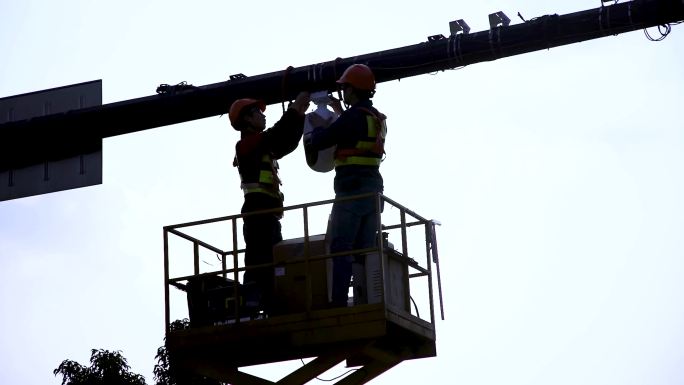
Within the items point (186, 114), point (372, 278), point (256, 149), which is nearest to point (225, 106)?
point (186, 114)

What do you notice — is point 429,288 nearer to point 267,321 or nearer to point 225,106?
point 267,321

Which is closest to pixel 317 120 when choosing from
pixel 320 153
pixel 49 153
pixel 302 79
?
pixel 320 153

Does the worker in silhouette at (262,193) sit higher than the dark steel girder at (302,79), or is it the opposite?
the dark steel girder at (302,79)

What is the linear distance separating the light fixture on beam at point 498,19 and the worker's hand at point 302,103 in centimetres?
251

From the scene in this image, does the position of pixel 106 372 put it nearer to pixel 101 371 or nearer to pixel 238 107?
pixel 101 371

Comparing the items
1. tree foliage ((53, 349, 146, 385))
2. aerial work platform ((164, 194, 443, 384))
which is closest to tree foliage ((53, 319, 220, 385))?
tree foliage ((53, 349, 146, 385))

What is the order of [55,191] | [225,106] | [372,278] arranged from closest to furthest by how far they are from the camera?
[372,278] → [225,106] → [55,191]

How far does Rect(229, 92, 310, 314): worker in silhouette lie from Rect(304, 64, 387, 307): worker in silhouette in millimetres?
506

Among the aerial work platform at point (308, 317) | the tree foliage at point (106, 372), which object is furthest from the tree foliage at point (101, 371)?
the aerial work platform at point (308, 317)

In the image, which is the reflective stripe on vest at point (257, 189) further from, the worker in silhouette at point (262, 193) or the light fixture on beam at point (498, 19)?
the light fixture on beam at point (498, 19)

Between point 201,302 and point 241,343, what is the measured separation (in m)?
0.75

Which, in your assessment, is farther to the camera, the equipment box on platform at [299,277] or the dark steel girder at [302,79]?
the dark steel girder at [302,79]

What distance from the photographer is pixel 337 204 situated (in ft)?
62.6

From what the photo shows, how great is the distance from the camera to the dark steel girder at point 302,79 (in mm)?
20297
